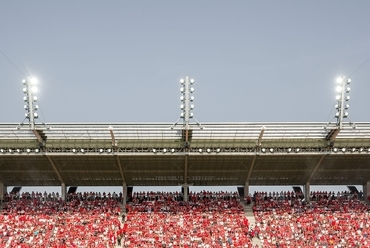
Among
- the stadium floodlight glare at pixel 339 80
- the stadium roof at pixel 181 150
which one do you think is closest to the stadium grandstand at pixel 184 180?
the stadium roof at pixel 181 150

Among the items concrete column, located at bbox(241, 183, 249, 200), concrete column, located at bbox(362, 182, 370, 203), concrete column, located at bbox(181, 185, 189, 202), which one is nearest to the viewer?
concrete column, located at bbox(181, 185, 189, 202)

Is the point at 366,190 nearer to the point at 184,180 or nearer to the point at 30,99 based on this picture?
the point at 184,180

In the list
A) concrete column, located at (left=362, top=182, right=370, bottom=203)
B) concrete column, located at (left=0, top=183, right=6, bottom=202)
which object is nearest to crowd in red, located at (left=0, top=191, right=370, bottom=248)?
concrete column, located at (left=0, top=183, right=6, bottom=202)

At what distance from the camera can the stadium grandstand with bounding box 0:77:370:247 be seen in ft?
170

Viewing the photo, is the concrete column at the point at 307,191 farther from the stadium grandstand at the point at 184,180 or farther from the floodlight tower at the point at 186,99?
the floodlight tower at the point at 186,99

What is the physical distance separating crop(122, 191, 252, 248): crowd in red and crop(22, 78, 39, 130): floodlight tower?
39.4 ft

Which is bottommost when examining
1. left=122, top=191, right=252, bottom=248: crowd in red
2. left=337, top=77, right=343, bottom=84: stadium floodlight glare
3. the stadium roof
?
left=122, top=191, right=252, bottom=248: crowd in red

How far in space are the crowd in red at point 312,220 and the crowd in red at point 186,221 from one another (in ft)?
6.65

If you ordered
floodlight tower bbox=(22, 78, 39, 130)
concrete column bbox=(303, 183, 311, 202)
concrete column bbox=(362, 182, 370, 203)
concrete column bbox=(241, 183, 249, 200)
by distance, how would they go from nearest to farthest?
floodlight tower bbox=(22, 78, 39, 130)
concrete column bbox=(241, 183, 249, 200)
concrete column bbox=(303, 183, 311, 202)
concrete column bbox=(362, 182, 370, 203)

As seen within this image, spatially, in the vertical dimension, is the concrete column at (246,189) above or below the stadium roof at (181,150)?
below

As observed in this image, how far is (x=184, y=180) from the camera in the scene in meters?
58.7

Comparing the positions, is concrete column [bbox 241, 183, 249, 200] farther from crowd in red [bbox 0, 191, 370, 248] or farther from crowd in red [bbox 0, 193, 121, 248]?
crowd in red [bbox 0, 193, 121, 248]

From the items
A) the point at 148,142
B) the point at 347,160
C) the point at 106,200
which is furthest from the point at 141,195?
the point at 347,160

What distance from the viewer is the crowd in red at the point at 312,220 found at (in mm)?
51656
